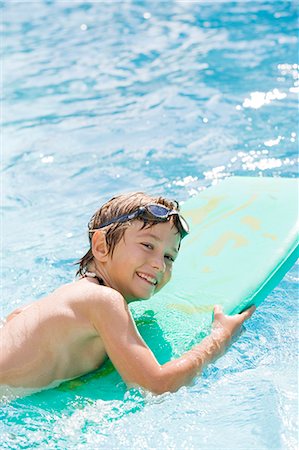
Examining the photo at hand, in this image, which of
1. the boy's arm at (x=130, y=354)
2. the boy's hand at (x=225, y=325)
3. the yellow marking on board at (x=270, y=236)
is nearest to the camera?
the boy's arm at (x=130, y=354)

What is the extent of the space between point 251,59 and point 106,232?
208 inches

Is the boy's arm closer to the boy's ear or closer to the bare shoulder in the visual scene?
the bare shoulder

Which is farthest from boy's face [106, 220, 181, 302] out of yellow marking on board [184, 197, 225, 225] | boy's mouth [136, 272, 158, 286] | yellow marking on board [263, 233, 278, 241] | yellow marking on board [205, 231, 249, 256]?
yellow marking on board [184, 197, 225, 225]

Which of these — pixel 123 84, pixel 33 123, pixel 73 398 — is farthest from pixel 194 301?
pixel 123 84

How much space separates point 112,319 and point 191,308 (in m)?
0.77

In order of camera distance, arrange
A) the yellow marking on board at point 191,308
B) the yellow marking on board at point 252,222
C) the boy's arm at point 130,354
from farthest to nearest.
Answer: the yellow marking on board at point 252,222 → the yellow marking on board at point 191,308 → the boy's arm at point 130,354

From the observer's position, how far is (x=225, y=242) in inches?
171

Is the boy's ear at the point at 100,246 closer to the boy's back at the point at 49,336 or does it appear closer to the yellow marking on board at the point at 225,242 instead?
the boy's back at the point at 49,336

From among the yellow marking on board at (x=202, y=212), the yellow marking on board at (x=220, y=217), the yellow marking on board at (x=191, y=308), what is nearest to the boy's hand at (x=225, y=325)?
the yellow marking on board at (x=191, y=308)

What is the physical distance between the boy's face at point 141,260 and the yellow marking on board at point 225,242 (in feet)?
2.74

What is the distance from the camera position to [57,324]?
3215 millimetres

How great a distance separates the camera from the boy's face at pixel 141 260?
340cm

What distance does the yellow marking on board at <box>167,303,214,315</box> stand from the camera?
12.5 feet

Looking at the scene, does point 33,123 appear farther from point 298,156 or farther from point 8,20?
point 8,20
